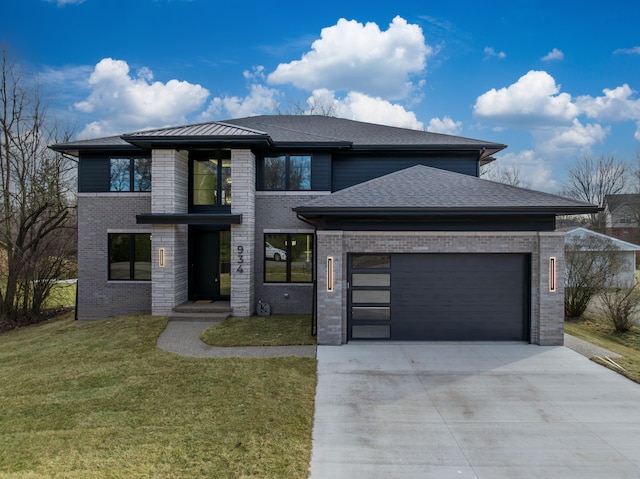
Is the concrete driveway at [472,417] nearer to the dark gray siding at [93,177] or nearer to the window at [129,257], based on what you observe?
the window at [129,257]

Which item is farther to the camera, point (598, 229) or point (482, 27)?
point (598, 229)

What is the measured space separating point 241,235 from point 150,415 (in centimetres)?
670

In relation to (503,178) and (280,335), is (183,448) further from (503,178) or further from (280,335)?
(503,178)

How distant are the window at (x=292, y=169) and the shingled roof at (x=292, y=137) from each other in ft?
1.96

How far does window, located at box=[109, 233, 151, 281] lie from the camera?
1290 centimetres

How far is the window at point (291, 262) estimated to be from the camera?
1247 centimetres

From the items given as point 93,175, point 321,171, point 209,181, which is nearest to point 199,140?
point 209,181

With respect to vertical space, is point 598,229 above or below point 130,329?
above

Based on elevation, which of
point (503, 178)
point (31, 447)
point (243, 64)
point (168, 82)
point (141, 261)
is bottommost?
point (31, 447)

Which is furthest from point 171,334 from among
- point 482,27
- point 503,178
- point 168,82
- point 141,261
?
point 503,178

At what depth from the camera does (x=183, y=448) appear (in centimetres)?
464

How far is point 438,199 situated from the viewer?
9.20m

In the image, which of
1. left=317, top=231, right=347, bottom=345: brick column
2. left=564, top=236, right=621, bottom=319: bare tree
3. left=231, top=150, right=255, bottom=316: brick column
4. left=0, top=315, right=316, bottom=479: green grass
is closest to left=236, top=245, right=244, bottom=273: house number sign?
left=231, top=150, right=255, bottom=316: brick column

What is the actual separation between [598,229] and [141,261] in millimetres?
38270
